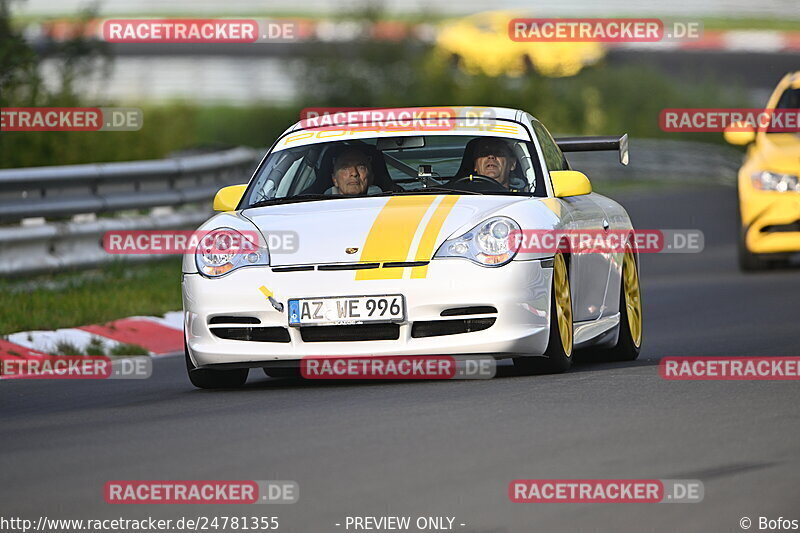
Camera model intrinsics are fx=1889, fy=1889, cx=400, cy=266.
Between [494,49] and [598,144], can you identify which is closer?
[598,144]

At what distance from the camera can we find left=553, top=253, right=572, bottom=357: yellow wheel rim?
8.95m

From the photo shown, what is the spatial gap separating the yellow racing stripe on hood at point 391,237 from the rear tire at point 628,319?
6.06 feet

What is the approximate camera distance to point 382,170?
991cm

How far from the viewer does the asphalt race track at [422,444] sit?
5.70 m

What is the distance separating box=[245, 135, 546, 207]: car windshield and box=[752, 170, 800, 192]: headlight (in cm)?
668

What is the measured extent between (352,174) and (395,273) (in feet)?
4.63
